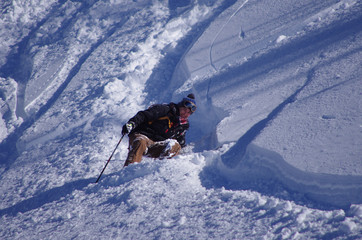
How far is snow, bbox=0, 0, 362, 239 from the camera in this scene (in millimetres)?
1887

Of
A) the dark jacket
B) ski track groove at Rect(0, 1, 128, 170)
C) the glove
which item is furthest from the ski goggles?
ski track groove at Rect(0, 1, 128, 170)

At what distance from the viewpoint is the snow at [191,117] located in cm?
189

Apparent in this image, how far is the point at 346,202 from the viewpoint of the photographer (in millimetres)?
1791

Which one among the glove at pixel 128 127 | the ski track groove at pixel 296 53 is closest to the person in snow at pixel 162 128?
the glove at pixel 128 127

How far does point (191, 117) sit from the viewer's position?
4.10 meters

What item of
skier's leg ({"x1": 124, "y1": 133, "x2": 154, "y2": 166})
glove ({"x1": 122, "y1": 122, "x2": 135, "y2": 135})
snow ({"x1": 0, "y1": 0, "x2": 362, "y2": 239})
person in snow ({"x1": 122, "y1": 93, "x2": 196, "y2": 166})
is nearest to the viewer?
snow ({"x1": 0, "y1": 0, "x2": 362, "y2": 239})

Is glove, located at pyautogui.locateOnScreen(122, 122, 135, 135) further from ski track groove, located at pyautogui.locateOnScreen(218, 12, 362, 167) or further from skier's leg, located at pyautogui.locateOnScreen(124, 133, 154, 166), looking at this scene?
ski track groove, located at pyautogui.locateOnScreen(218, 12, 362, 167)

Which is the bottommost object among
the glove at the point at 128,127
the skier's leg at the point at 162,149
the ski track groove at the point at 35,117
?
the skier's leg at the point at 162,149

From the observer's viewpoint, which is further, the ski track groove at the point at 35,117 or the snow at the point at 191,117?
the ski track groove at the point at 35,117

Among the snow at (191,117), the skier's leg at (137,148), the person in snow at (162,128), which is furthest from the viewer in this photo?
the person in snow at (162,128)

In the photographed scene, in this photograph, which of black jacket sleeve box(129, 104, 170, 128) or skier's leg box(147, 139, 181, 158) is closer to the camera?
black jacket sleeve box(129, 104, 170, 128)

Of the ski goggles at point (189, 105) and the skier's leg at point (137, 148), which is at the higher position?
the ski goggles at point (189, 105)

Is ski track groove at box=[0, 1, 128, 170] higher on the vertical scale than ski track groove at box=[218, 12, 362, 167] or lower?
higher

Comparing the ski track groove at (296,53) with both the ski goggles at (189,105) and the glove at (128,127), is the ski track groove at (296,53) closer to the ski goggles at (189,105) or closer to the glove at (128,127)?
the ski goggles at (189,105)
